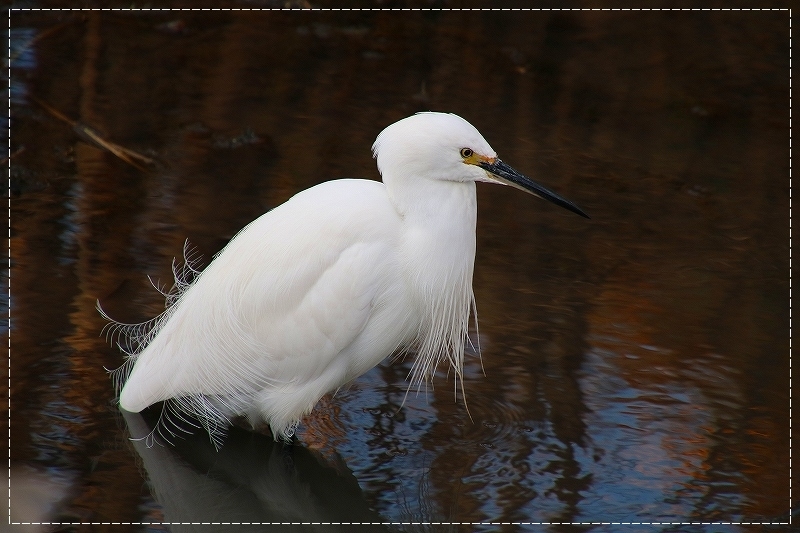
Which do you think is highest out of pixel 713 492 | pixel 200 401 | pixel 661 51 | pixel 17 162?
pixel 661 51

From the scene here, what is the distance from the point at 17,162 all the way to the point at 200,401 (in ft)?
7.95

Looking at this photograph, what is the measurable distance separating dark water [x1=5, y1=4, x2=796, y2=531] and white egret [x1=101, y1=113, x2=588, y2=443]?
0.24 m

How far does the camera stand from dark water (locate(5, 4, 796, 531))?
3104 millimetres

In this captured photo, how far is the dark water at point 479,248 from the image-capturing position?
3104 millimetres

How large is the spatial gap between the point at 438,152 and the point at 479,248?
71.6 inches

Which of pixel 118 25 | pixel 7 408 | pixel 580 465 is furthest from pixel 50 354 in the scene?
pixel 118 25

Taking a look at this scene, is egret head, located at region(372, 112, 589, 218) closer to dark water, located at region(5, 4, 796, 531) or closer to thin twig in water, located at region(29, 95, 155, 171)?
dark water, located at region(5, 4, 796, 531)

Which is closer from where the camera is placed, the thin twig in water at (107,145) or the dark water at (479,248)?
the dark water at (479,248)

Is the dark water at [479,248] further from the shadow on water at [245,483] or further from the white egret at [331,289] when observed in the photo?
the white egret at [331,289]

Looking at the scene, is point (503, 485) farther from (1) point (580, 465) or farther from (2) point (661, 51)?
(2) point (661, 51)

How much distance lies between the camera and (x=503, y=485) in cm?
309

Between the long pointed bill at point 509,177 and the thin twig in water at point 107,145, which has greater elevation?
the long pointed bill at point 509,177

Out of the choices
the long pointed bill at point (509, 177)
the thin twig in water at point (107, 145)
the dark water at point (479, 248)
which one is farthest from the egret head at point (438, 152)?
the thin twig in water at point (107, 145)

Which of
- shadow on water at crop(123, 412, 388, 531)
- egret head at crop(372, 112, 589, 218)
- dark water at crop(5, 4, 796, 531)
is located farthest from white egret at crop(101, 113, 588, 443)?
dark water at crop(5, 4, 796, 531)
